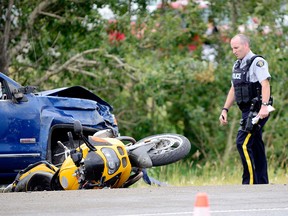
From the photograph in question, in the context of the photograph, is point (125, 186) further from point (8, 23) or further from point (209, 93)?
point (209, 93)

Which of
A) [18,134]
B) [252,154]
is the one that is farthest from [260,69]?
→ [18,134]

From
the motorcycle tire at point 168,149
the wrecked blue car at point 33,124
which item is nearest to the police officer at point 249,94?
the motorcycle tire at point 168,149

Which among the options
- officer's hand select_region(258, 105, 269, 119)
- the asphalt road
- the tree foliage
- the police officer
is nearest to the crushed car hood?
the police officer

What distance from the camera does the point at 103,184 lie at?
11766mm

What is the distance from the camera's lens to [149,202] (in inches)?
402

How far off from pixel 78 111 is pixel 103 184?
7.59 ft

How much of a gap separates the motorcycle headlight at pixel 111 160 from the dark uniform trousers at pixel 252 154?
5.41 feet

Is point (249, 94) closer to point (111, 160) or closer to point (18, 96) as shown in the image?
point (111, 160)

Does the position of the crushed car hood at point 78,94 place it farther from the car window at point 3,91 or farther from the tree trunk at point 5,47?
the tree trunk at point 5,47

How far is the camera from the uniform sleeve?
12.3 metres

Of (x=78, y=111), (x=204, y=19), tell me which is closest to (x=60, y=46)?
(x=204, y=19)

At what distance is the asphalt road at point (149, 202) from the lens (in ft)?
31.0

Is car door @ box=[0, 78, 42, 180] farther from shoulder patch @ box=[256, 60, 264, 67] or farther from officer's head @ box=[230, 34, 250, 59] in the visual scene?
shoulder patch @ box=[256, 60, 264, 67]

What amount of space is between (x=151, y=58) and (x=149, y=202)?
1132 centimetres
